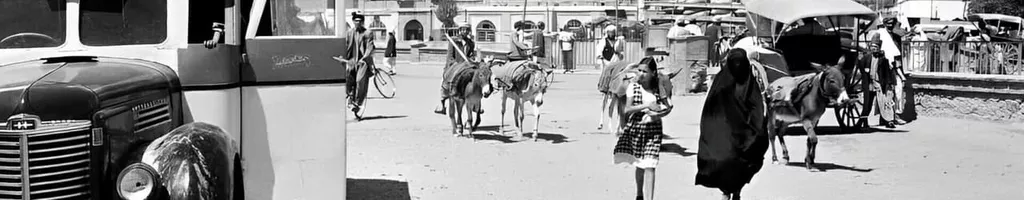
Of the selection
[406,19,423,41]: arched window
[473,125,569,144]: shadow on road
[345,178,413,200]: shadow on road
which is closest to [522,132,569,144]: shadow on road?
[473,125,569,144]: shadow on road

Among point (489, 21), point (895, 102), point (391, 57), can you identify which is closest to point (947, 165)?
point (895, 102)

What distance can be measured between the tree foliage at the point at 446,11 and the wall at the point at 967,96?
59.0m

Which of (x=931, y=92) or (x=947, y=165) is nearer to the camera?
(x=947, y=165)

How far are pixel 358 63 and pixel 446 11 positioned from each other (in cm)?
6045

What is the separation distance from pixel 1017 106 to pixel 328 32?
1502 cm

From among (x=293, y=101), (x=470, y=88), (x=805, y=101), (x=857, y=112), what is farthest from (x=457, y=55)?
(x=293, y=101)

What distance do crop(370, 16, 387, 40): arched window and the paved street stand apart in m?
55.2

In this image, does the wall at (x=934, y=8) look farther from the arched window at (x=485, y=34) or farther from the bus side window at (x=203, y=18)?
the bus side window at (x=203, y=18)

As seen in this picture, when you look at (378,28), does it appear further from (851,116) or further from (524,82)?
(524,82)

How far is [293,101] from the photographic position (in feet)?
25.2

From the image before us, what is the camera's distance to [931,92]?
2091 cm

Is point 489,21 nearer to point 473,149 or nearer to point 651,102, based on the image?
point 473,149

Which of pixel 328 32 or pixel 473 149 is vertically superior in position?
pixel 328 32

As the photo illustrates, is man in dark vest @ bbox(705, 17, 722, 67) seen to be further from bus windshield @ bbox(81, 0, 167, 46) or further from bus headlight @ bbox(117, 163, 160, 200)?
bus headlight @ bbox(117, 163, 160, 200)
